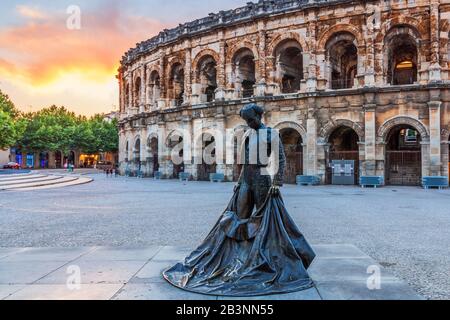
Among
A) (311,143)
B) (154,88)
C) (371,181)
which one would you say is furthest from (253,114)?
(154,88)

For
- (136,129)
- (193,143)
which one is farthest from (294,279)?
(136,129)

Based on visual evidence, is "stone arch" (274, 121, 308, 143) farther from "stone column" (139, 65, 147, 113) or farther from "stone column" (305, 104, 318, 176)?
"stone column" (139, 65, 147, 113)

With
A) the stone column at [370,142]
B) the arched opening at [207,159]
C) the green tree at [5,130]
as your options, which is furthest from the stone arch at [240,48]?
the green tree at [5,130]

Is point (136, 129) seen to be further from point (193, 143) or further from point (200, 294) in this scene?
point (200, 294)

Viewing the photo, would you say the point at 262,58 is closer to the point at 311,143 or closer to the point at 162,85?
the point at 311,143

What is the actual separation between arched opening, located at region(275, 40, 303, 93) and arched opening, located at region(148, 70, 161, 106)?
484 inches

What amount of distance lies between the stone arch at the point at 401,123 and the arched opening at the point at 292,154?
17.6ft

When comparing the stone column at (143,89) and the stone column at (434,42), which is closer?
the stone column at (434,42)

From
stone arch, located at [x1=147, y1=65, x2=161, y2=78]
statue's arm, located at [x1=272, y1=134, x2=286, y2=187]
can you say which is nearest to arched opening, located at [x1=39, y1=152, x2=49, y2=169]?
stone arch, located at [x1=147, y1=65, x2=161, y2=78]

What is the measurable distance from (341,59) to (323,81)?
3988mm

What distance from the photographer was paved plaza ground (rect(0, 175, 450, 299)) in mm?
5872

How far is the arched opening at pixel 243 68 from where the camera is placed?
26906 mm

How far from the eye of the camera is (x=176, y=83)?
3189 centimetres

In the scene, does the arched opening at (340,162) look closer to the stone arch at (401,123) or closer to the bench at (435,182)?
the stone arch at (401,123)
